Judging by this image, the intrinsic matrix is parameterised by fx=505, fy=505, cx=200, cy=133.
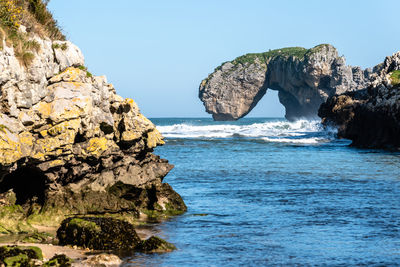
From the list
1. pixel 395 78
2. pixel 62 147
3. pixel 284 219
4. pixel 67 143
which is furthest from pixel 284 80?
pixel 62 147

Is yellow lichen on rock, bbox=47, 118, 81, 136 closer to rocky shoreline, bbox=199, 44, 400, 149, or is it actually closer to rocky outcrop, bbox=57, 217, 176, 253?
rocky outcrop, bbox=57, 217, 176, 253

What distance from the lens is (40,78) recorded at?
13.2 meters

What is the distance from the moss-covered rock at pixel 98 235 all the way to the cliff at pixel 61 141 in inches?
61.2

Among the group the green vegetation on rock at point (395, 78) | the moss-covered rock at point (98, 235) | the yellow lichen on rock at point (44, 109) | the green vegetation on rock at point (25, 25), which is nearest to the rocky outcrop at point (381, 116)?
the green vegetation on rock at point (395, 78)

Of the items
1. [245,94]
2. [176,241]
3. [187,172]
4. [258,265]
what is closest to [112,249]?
[176,241]

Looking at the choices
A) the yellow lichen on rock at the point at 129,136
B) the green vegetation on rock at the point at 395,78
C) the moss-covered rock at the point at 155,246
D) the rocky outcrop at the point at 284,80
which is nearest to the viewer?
the moss-covered rock at the point at 155,246

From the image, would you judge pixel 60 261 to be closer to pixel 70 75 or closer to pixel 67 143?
pixel 67 143

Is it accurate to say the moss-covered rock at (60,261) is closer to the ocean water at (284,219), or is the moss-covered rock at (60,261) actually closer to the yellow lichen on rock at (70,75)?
the ocean water at (284,219)

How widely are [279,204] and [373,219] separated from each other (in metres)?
3.76

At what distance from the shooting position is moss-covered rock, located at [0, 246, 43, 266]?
9398 millimetres

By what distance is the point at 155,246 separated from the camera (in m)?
11.6

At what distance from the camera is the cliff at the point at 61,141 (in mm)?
12484

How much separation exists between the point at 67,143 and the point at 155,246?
3971 millimetres

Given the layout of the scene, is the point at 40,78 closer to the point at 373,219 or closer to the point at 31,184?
the point at 31,184
